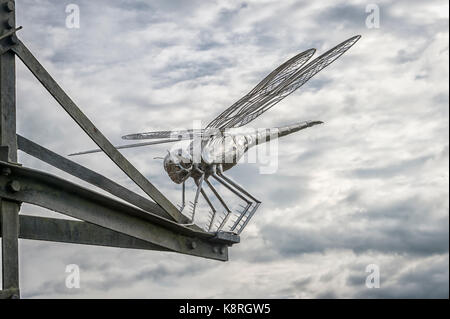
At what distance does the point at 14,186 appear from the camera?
9.95 meters

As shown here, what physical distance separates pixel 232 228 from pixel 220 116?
7.54 ft

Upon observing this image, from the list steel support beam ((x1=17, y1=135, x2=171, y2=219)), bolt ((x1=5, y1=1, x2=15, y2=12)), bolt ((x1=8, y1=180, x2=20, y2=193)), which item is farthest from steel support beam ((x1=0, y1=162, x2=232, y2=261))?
bolt ((x1=5, y1=1, x2=15, y2=12))

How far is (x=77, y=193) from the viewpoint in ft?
35.6

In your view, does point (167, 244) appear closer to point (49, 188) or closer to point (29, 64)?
point (49, 188)

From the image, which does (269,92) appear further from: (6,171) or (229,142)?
(6,171)

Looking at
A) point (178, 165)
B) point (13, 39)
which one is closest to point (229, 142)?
point (178, 165)

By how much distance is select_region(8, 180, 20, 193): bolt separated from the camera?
32.6ft

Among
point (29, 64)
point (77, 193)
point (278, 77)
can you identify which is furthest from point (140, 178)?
point (278, 77)

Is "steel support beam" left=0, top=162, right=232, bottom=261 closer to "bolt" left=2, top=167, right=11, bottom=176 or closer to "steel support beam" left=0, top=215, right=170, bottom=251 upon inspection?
"bolt" left=2, top=167, right=11, bottom=176

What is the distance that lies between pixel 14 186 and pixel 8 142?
68 centimetres

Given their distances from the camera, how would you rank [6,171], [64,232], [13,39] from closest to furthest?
[6,171] → [13,39] → [64,232]
